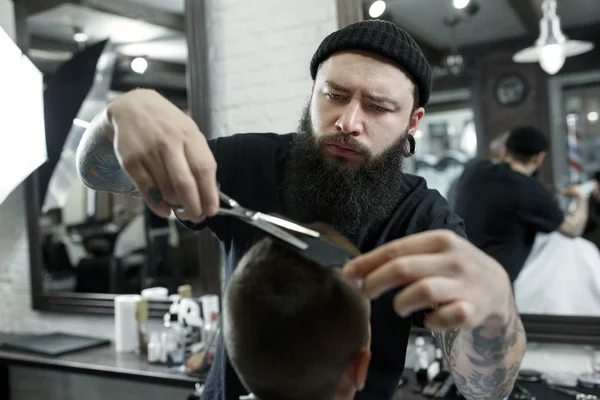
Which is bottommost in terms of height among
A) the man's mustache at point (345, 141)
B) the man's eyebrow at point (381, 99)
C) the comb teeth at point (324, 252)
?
the comb teeth at point (324, 252)

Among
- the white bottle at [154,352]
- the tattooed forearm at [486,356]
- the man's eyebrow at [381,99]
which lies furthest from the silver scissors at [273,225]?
the white bottle at [154,352]

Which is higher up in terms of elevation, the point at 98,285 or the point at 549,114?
the point at 549,114

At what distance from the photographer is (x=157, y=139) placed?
805mm

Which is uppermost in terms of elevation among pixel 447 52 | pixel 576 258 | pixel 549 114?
→ pixel 447 52

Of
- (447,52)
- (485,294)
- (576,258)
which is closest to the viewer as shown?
(485,294)

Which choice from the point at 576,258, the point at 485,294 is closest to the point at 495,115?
the point at 576,258

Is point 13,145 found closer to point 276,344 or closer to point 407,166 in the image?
point 407,166

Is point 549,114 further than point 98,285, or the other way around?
point 98,285

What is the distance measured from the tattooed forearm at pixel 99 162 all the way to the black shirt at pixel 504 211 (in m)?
1.34

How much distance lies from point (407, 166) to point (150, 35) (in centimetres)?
147

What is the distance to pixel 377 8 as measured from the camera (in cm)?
214

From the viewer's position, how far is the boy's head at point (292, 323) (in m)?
0.82

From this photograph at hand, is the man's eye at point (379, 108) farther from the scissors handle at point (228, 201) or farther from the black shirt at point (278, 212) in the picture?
the scissors handle at point (228, 201)

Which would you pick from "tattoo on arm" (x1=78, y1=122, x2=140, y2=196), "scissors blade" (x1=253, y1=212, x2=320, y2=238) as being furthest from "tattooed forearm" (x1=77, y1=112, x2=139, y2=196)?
"scissors blade" (x1=253, y1=212, x2=320, y2=238)
